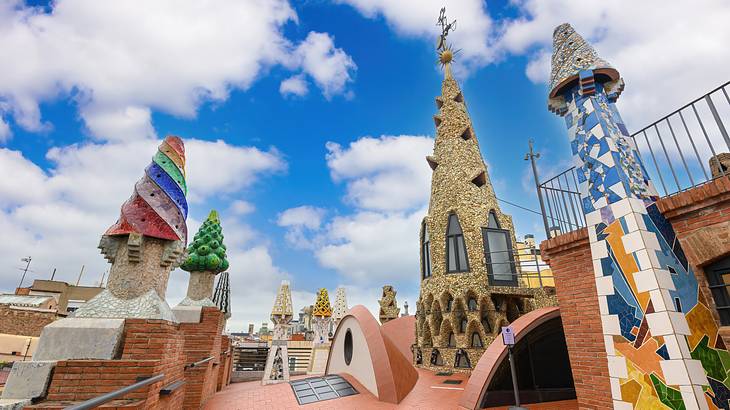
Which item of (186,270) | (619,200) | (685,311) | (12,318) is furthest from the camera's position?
(12,318)

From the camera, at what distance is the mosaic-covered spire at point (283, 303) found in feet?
49.0

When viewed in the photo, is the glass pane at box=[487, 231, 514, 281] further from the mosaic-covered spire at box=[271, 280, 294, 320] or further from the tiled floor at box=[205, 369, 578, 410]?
the mosaic-covered spire at box=[271, 280, 294, 320]

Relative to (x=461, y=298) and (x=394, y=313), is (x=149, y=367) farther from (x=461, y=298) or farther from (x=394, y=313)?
(x=394, y=313)

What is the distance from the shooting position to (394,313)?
18453mm

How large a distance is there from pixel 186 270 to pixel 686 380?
10487 millimetres

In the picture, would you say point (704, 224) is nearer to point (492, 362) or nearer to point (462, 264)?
point (492, 362)

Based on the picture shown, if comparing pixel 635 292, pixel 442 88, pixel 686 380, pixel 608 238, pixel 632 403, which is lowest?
pixel 632 403

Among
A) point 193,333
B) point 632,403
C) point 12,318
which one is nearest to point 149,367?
point 193,333

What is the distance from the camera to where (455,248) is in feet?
35.7

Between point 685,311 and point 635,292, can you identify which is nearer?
point 685,311

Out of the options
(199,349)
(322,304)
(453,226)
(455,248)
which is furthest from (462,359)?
(322,304)

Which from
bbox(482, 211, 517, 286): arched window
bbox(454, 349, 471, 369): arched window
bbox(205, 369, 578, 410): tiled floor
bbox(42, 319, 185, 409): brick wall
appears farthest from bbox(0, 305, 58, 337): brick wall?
bbox(482, 211, 517, 286): arched window

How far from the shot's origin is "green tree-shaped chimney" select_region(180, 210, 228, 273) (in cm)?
930

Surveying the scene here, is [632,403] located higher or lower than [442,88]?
lower
